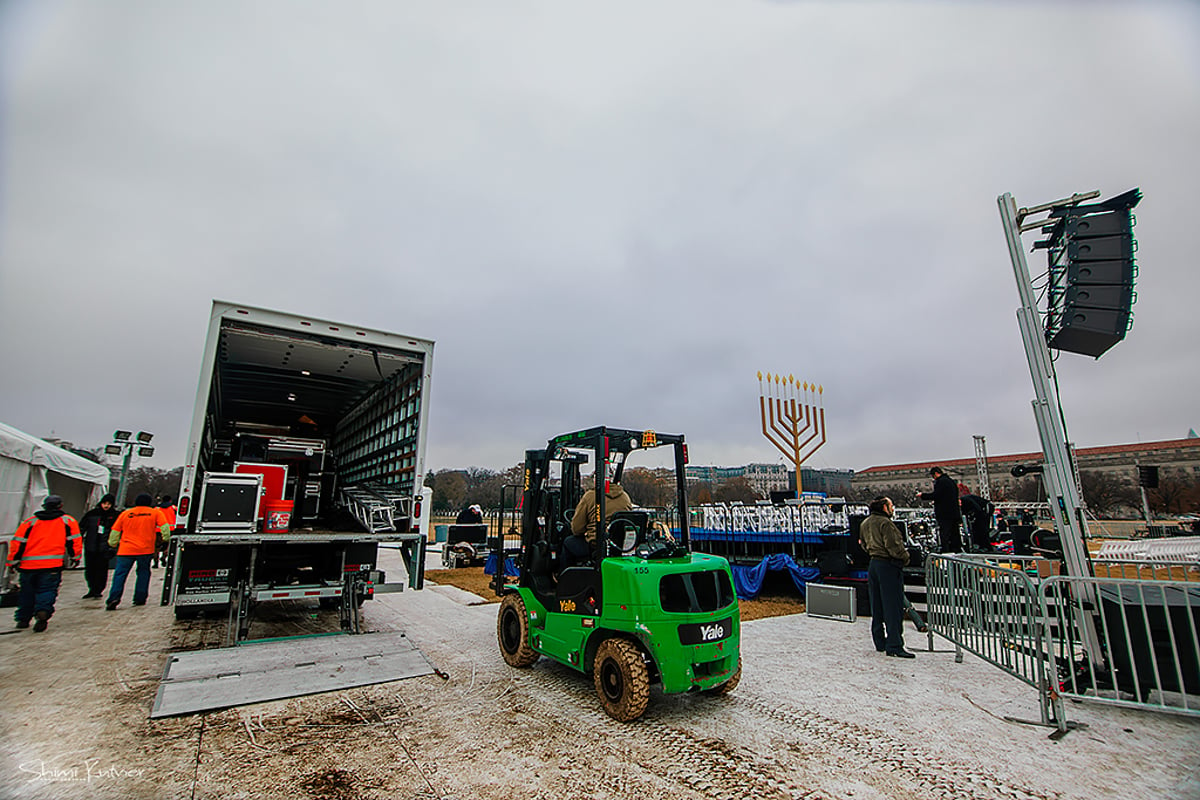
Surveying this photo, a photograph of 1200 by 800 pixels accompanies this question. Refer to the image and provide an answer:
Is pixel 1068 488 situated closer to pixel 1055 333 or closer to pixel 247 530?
pixel 1055 333

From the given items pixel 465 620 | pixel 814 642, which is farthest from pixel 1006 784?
pixel 465 620

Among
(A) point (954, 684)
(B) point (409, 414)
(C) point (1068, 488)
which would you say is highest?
(B) point (409, 414)

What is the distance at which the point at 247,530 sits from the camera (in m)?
5.66

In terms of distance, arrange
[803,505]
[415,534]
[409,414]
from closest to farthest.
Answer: [415,534]
[409,414]
[803,505]

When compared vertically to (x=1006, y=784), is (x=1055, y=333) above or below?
above

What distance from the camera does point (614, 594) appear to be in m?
4.27

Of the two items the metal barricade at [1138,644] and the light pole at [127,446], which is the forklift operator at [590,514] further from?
the light pole at [127,446]

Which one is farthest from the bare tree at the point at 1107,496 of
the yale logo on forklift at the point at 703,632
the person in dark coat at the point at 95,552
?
the person in dark coat at the point at 95,552

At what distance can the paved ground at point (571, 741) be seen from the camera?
3086 mm

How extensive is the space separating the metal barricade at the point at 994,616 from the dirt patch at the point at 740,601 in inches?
87.2

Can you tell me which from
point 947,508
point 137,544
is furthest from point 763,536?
point 137,544

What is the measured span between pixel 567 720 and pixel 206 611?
6.76 metres

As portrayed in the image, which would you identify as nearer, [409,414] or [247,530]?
[247,530]

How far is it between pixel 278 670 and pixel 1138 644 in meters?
7.11
